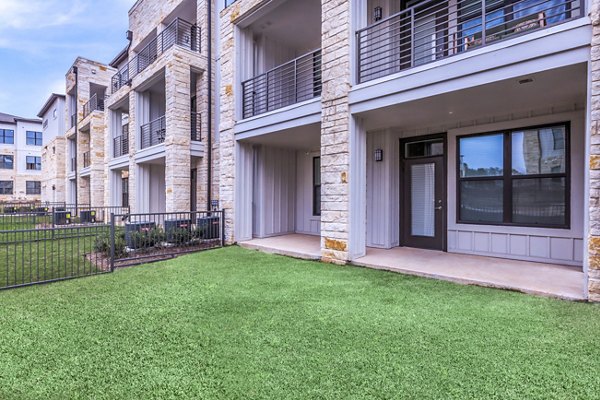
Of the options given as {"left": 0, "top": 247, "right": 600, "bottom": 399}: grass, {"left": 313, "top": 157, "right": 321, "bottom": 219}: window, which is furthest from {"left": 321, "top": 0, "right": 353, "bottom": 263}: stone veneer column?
→ {"left": 313, "top": 157, "right": 321, "bottom": 219}: window

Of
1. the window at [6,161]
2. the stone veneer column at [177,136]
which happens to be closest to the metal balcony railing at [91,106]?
the stone veneer column at [177,136]

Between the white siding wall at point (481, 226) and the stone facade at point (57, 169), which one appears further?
the stone facade at point (57, 169)

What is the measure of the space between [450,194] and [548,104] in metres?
2.38

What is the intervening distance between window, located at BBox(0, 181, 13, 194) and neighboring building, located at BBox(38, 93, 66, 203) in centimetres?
981

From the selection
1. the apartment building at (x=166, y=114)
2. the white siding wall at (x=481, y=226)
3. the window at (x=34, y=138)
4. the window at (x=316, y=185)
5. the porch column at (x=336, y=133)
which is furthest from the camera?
the window at (x=34, y=138)

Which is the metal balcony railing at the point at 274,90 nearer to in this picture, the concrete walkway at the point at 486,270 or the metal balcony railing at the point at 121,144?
the concrete walkway at the point at 486,270

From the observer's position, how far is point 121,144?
15.5 meters

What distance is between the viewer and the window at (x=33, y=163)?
3400 cm

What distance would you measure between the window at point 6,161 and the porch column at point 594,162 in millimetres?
46196

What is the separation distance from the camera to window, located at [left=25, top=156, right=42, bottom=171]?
1339 inches

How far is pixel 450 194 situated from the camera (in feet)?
22.4

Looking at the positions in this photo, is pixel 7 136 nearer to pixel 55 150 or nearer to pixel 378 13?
pixel 55 150

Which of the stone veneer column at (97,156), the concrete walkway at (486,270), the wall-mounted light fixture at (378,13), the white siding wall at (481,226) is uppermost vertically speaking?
the wall-mounted light fixture at (378,13)

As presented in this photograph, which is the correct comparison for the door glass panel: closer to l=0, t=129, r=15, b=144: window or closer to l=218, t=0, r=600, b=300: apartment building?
l=218, t=0, r=600, b=300: apartment building
